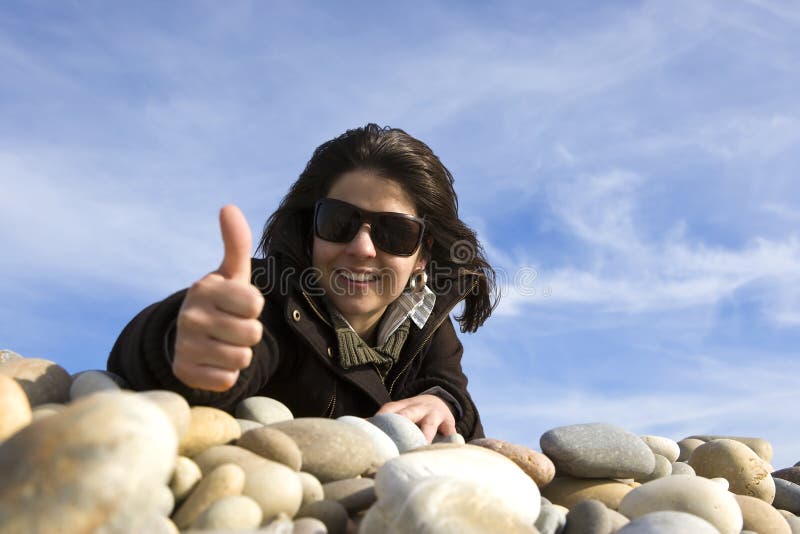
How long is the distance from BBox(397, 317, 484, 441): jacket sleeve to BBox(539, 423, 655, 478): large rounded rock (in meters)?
1.44

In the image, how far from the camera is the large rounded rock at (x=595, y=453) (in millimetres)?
3445

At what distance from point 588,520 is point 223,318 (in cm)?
138

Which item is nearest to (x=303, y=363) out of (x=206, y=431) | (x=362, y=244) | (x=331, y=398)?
(x=331, y=398)

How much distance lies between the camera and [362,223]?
4688mm

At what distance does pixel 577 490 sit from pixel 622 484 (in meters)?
0.22

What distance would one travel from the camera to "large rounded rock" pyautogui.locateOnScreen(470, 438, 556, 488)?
308cm

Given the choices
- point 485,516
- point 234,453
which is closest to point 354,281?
point 234,453

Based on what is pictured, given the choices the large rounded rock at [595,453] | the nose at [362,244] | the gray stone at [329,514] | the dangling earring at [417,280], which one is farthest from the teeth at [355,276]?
the gray stone at [329,514]

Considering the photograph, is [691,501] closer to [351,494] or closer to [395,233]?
[351,494]

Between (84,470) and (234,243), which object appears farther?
(234,243)

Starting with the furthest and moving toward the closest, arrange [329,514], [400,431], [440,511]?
[400,431] < [329,514] < [440,511]

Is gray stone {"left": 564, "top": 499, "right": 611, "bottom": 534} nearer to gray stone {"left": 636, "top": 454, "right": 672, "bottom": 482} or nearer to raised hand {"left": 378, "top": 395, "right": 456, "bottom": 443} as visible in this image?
gray stone {"left": 636, "top": 454, "right": 672, "bottom": 482}

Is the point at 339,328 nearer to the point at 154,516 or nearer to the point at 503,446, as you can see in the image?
the point at 503,446

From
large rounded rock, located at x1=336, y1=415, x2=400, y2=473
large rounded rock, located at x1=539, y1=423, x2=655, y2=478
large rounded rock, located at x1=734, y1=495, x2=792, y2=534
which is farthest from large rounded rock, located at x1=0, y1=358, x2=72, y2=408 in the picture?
large rounded rock, located at x1=734, y1=495, x2=792, y2=534
